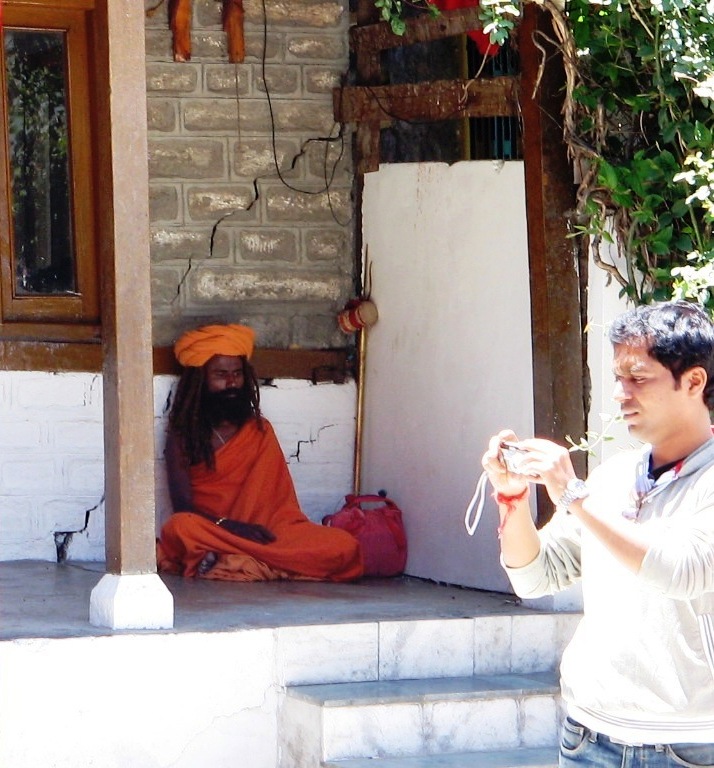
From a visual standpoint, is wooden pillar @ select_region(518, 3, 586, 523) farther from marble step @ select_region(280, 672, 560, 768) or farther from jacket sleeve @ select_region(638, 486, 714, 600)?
jacket sleeve @ select_region(638, 486, 714, 600)

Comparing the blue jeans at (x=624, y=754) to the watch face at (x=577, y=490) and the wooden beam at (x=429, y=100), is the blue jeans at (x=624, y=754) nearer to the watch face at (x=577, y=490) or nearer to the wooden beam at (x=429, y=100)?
the watch face at (x=577, y=490)

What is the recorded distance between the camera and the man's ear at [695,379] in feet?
10.2

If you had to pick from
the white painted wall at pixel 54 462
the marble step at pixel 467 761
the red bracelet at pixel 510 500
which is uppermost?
the red bracelet at pixel 510 500

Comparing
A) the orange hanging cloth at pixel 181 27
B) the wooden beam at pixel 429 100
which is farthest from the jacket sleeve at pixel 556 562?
the orange hanging cloth at pixel 181 27

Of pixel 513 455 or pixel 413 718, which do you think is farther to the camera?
pixel 413 718

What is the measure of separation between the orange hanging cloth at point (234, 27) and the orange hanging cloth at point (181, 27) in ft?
0.58

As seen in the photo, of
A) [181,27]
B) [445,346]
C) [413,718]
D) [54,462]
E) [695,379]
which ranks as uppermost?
[181,27]

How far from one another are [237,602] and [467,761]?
1264 mm

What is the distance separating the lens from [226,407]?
7.32 m

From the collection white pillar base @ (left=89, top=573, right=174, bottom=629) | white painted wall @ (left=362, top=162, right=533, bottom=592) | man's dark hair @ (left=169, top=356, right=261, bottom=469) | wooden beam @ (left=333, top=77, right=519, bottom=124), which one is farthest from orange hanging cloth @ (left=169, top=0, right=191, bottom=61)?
white pillar base @ (left=89, top=573, right=174, bottom=629)

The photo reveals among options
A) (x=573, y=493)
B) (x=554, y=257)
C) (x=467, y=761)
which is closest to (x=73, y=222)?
(x=554, y=257)

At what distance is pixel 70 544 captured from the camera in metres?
7.29

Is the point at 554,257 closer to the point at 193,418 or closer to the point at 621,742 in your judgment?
the point at 193,418

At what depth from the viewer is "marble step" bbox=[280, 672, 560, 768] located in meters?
5.21
